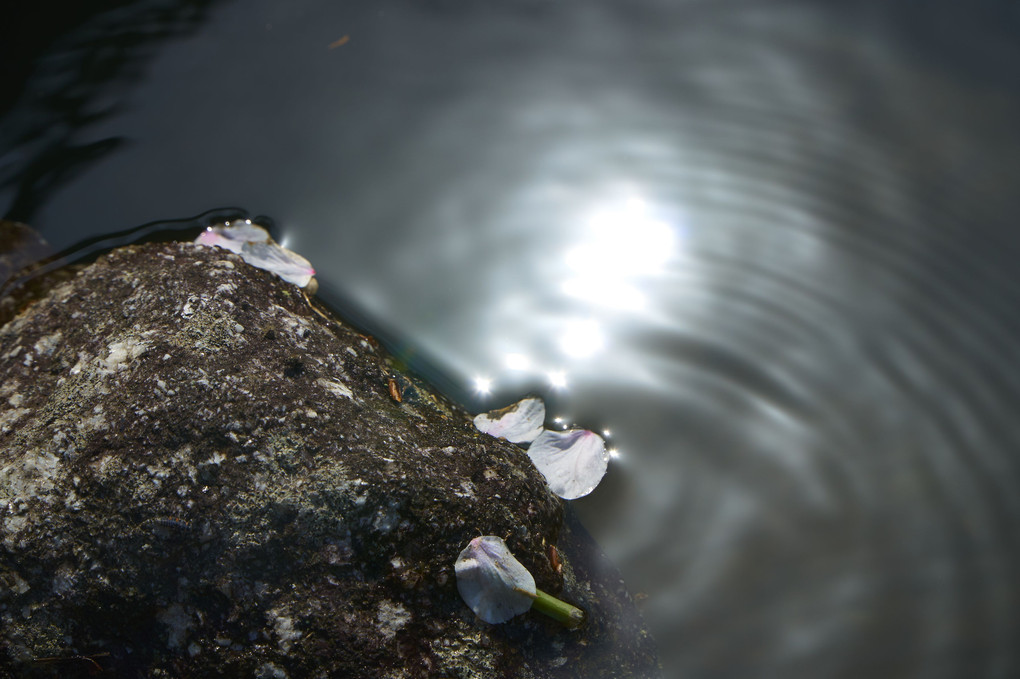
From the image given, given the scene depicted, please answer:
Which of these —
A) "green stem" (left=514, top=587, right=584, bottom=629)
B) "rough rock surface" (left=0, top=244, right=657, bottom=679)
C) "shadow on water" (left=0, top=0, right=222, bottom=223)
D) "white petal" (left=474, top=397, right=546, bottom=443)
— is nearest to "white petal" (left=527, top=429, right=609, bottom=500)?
"white petal" (left=474, top=397, right=546, bottom=443)

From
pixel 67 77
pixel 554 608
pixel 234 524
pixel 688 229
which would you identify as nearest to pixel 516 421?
pixel 554 608

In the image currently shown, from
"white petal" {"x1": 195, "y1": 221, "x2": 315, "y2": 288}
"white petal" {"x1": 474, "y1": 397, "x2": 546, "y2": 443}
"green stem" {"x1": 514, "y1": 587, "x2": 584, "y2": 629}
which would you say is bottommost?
"green stem" {"x1": 514, "y1": 587, "x2": 584, "y2": 629}

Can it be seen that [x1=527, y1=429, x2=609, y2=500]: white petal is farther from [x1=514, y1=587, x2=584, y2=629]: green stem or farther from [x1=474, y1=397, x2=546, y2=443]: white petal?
[x1=514, y1=587, x2=584, y2=629]: green stem

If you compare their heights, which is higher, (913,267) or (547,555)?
(913,267)

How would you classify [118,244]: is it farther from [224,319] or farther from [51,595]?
[51,595]

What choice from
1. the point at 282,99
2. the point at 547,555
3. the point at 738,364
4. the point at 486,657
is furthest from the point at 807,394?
the point at 282,99
